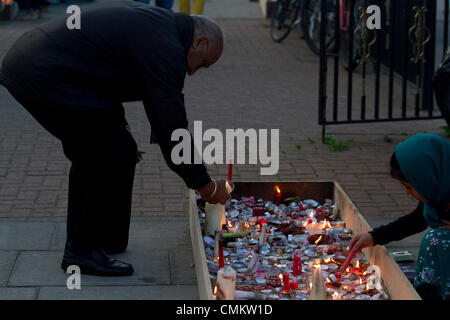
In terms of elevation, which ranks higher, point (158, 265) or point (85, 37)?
point (85, 37)

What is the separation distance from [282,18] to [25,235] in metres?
8.61

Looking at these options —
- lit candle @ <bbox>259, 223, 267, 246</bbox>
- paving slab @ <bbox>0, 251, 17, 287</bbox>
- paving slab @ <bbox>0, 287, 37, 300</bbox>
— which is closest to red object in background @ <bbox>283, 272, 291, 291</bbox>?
lit candle @ <bbox>259, 223, 267, 246</bbox>

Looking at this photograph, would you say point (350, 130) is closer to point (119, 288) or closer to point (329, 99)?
point (329, 99)

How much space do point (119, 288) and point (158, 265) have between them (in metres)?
0.40

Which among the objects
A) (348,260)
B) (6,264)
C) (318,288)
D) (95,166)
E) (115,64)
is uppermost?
(115,64)

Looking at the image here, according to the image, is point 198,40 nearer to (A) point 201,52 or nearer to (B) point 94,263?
(A) point 201,52

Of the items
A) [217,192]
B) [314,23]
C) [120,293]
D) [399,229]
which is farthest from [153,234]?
[314,23]

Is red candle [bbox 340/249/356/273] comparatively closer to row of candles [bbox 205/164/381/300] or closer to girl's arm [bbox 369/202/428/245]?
row of candles [bbox 205/164/381/300]

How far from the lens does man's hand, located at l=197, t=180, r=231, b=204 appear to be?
154 inches

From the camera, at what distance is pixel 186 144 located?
3.78m

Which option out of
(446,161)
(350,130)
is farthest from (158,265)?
(350,130)

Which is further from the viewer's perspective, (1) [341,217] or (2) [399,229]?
(1) [341,217]

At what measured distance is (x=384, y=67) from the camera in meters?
10.7

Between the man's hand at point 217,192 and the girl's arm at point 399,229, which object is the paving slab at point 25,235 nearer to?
the man's hand at point 217,192
